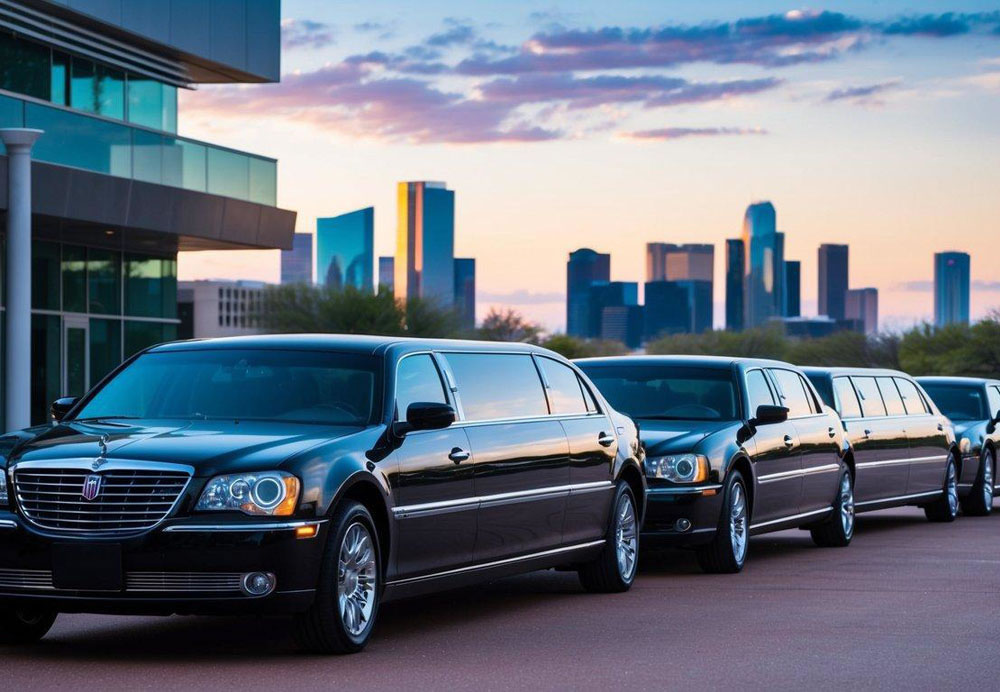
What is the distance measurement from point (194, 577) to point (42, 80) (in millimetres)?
24175

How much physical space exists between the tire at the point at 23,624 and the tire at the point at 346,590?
1.50m

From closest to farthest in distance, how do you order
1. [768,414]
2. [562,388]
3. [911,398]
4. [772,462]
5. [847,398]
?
[562,388] → [768,414] → [772,462] → [847,398] → [911,398]

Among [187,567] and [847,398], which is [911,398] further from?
[187,567]

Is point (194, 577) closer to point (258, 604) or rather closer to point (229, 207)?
point (258, 604)

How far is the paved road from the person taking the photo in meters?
8.55

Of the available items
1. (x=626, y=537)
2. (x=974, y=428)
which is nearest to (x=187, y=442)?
(x=626, y=537)

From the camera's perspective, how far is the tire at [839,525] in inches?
671

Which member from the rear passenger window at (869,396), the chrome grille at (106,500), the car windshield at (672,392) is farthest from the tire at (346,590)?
the rear passenger window at (869,396)

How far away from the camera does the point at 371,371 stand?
33.8 ft

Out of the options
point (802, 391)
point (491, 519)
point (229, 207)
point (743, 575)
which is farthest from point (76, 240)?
point (491, 519)

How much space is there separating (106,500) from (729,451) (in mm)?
6492

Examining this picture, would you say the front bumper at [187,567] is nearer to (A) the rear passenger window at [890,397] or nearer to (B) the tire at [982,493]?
(A) the rear passenger window at [890,397]

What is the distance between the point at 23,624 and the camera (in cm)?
967

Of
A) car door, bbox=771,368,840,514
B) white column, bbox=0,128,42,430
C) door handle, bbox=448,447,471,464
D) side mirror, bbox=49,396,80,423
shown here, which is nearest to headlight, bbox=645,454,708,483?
car door, bbox=771,368,840,514
